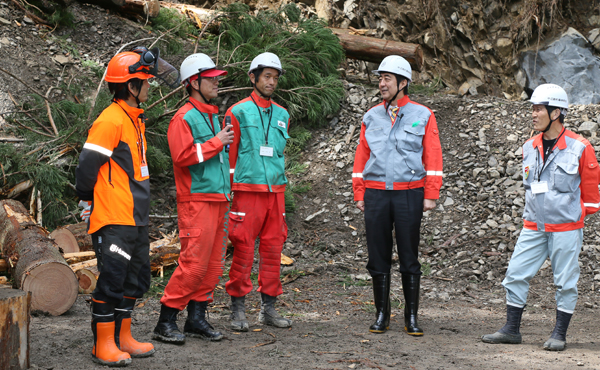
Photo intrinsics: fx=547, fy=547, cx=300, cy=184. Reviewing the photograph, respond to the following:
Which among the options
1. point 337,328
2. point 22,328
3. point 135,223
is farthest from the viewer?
point 337,328

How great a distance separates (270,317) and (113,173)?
70.7 inches

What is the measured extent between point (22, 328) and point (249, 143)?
2003mm

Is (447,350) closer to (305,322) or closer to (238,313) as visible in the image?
(305,322)

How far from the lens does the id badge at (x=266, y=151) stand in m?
4.24

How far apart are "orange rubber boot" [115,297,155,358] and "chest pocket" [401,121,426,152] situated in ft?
7.48

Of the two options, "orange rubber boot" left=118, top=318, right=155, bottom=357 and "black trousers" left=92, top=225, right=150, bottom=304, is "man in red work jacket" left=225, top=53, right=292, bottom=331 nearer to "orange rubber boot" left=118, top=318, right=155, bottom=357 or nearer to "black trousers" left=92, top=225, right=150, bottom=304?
"orange rubber boot" left=118, top=318, right=155, bottom=357

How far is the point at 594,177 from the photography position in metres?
3.94

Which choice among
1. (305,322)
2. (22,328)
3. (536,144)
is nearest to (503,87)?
(536,144)

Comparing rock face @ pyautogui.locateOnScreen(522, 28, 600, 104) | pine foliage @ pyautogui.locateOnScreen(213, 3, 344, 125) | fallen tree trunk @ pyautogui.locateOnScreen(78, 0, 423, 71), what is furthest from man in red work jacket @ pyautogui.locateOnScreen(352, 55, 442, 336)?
rock face @ pyautogui.locateOnScreen(522, 28, 600, 104)

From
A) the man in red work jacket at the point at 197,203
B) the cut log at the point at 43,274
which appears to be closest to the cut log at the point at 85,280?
the cut log at the point at 43,274

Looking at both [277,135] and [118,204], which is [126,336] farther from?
[277,135]

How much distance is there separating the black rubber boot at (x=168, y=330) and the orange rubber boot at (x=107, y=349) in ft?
1.51

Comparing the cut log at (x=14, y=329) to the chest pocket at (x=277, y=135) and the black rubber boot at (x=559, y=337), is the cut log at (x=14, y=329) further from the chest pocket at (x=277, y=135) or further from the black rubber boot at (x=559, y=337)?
the black rubber boot at (x=559, y=337)

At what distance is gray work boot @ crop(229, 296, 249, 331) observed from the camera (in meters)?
4.20
